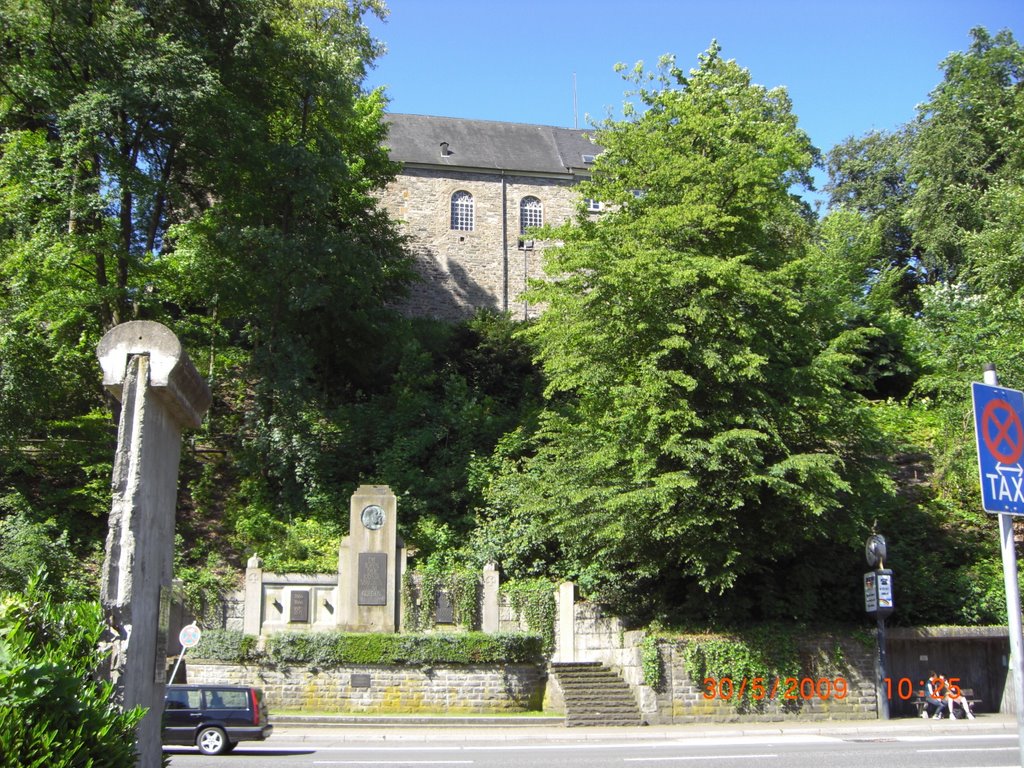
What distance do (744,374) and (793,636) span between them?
20.7 feet

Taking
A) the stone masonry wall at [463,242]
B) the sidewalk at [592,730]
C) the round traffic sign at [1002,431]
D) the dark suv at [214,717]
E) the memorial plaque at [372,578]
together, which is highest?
the stone masonry wall at [463,242]

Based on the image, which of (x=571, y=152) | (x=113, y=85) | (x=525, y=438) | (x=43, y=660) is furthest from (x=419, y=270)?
(x=43, y=660)

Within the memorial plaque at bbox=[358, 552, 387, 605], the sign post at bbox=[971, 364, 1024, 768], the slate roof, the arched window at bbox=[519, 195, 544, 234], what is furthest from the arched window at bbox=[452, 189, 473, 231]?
the sign post at bbox=[971, 364, 1024, 768]

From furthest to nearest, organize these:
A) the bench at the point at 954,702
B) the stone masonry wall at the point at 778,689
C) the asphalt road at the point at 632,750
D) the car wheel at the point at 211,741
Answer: the bench at the point at 954,702
the stone masonry wall at the point at 778,689
the car wheel at the point at 211,741
the asphalt road at the point at 632,750

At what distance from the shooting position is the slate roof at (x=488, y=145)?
157ft

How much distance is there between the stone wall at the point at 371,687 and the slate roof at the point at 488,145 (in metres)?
31.1

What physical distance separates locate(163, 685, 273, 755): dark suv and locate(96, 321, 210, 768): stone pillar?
9784 millimetres

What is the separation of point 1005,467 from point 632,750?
12.4m

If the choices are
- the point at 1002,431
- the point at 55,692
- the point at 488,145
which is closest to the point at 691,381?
the point at 1002,431

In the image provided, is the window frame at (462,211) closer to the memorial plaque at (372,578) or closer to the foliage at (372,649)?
the memorial plaque at (372,578)

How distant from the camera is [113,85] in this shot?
909 inches

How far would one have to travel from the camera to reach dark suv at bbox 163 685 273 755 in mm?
16078

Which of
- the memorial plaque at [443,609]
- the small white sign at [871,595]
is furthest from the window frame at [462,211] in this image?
the small white sign at [871,595]

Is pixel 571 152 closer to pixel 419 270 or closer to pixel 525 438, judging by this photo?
pixel 419 270
